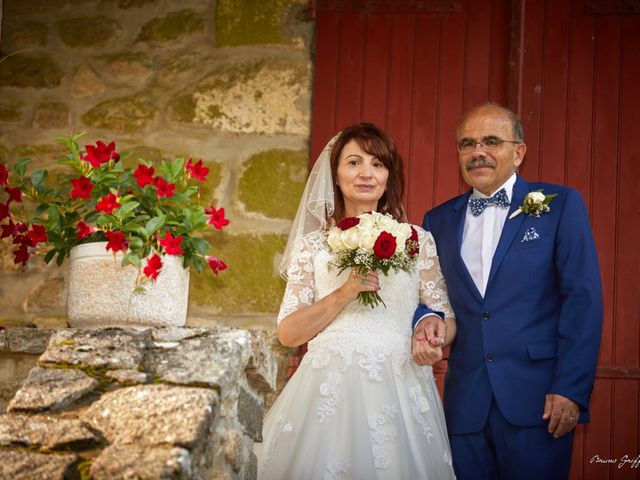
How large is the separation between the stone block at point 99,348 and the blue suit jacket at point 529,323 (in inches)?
51.8

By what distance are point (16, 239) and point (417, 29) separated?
8.40 feet

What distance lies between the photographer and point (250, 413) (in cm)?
301

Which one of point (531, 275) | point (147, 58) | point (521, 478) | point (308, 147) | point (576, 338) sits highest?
point (147, 58)

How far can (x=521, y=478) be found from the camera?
339 centimetres

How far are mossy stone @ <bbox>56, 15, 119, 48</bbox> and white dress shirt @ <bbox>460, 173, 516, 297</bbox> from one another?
2.43 m

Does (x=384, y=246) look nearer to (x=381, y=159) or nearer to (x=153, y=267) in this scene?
(x=381, y=159)

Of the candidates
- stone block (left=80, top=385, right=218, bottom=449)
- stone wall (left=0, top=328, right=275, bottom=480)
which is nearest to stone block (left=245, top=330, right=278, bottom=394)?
stone wall (left=0, top=328, right=275, bottom=480)

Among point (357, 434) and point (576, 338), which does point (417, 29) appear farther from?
point (357, 434)

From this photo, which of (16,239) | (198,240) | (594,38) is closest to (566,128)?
(594,38)

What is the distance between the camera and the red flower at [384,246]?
10.8 feet

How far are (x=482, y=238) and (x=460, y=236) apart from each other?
10 centimetres

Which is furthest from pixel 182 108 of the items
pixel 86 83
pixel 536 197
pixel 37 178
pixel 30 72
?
pixel 536 197

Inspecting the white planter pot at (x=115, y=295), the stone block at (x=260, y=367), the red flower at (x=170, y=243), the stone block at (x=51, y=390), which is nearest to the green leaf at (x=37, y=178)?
the white planter pot at (x=115, y=295)

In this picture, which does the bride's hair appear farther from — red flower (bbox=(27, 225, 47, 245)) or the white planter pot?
red flower (bbox=(27, 225, 47, 245))
